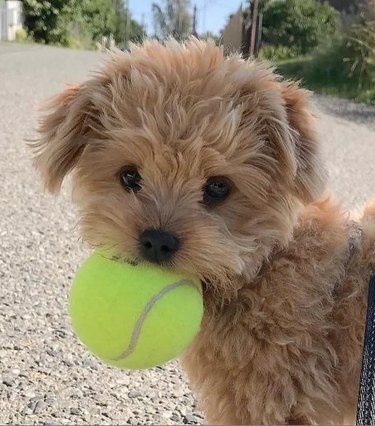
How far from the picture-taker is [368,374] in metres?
2.04

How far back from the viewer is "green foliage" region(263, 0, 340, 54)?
2044 centimetres

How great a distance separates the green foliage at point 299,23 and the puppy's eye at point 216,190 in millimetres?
19071

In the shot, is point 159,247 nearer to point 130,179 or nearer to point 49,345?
point 130,179

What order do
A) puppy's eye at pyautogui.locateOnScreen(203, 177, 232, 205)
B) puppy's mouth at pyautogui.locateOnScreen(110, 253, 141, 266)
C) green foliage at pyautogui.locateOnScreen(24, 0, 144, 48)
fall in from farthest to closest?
green foliage at pyautogui.locateOnScreen(24, 0, 144, 48)
puppy's eye at pyautogui.locateOnScreen(203, 177, 232, 205)
puppy's mouth at pyautogui.locateOnScreen(110, 253, 141, 266)

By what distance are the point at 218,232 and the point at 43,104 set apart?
3.01ft

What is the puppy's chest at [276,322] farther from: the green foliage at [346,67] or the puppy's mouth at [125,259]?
the green foliage at [346,67]

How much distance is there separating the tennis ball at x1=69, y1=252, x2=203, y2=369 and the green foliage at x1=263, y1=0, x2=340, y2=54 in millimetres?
19348

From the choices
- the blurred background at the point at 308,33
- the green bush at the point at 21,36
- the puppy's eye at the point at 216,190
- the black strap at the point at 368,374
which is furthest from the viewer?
the green bush at the point at 21,36

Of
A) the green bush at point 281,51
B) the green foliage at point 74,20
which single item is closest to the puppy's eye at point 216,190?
the green bush at point 281,51

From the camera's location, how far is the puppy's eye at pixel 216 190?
2.21m

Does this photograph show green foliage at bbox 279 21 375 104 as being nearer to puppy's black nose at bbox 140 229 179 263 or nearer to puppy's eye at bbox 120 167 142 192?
puppy's eye at bbox 120 167 142 192

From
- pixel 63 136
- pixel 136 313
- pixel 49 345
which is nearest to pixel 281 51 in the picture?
pixel 49 345

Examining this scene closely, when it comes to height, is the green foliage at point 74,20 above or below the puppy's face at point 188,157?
below

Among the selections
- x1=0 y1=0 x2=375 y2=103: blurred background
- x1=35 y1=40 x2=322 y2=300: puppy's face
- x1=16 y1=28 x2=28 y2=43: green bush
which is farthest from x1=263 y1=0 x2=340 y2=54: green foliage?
x1=35 y1=40 x2=322 y2=300: puppy's face
